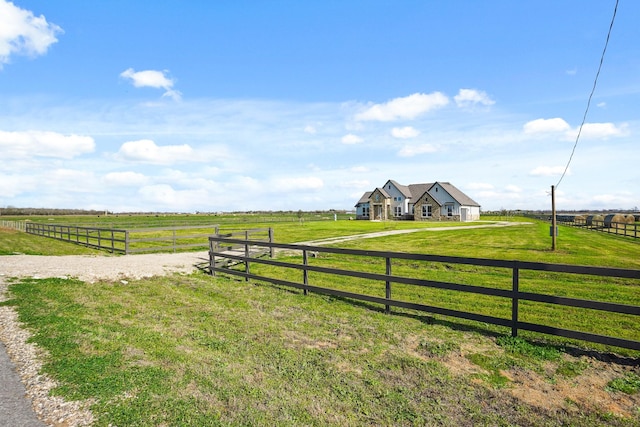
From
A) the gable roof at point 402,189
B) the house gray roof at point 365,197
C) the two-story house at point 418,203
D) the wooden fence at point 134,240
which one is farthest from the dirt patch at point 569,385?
the house gray roof at point 365,197

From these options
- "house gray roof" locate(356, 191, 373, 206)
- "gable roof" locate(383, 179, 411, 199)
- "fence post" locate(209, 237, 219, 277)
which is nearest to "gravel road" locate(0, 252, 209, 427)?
"fence post" locate(209, 237, 219, 277)

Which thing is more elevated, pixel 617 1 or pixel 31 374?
pixel 617 1

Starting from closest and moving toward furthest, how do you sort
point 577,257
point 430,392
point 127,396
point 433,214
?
point 127,396, point 430,392, point 577,257, point 433,214

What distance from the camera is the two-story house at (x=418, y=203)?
60281 millimetres

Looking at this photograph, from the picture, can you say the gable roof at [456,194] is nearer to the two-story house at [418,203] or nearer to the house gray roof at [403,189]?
the two-story house at [418,203]

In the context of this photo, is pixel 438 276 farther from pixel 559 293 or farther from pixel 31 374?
pixel 31 374


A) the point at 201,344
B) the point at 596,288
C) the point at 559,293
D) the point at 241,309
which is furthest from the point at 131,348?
the point at 596,288

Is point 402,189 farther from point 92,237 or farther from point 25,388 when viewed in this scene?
point 25,388

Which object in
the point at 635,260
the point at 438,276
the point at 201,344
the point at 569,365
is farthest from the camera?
the point at 635,260

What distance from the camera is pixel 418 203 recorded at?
63562 mm

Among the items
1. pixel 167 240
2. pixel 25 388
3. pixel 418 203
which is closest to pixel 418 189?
pixel 418 203

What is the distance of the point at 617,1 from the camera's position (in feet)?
34.2

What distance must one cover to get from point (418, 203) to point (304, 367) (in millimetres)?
60773

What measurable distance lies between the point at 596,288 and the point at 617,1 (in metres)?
8.33
